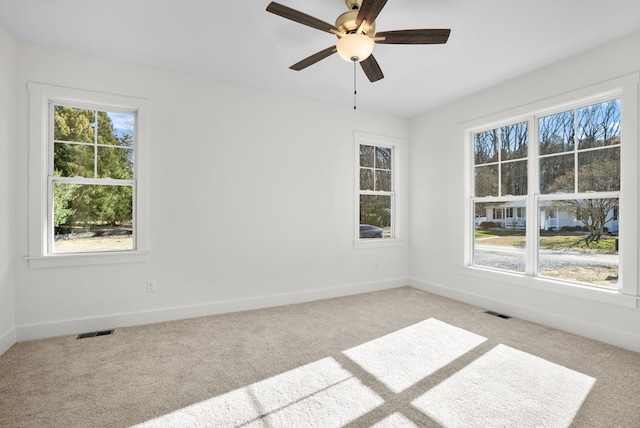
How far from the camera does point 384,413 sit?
1920 millimetres

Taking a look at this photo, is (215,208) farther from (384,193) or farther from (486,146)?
(486,146)

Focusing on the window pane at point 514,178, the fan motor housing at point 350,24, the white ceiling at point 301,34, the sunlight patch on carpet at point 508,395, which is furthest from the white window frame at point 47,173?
the window pane at point 514,178

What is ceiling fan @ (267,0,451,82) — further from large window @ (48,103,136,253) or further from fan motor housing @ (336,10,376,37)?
large window @ (48,103,136,253)

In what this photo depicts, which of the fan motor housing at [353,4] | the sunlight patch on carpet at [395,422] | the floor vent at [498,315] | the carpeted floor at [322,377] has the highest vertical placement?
the fan motor housing at [353,4]

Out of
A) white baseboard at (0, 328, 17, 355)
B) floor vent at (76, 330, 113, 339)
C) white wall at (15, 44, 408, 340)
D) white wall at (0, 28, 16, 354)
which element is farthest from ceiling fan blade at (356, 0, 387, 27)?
white baseboard at (0, 328, 17, 355)

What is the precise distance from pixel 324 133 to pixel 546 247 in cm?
300

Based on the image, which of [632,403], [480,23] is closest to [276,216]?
[480,23]

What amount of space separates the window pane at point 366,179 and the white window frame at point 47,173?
9.47 ft

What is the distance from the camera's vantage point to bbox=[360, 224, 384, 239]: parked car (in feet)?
16.0

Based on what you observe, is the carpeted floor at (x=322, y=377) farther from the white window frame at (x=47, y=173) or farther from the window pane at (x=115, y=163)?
the window pane at (x=115, y=163)

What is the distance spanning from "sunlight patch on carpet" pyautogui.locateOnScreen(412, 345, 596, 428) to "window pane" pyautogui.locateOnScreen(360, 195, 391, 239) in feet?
8.44

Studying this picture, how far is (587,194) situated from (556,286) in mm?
973

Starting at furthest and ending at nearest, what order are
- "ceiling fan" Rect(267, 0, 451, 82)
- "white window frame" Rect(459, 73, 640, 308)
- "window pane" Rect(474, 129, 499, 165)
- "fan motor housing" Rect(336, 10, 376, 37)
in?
"window pane" Rect(474, 129, 499, 165) < "white window frame" Rect(459, 73, 640, 308) < "fan motor housing" Rect(336, 10, 376, 37) < "ceiling fan" Rect(267, 0, 451, 82)

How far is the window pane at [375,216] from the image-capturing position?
489cm
